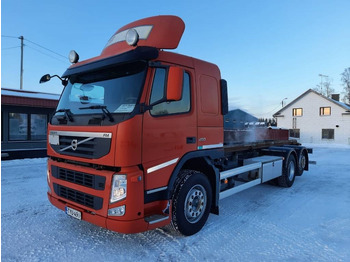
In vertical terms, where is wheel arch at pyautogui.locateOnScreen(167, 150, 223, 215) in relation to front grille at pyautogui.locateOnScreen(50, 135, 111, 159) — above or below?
below

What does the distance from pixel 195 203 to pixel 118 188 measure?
1.50 meters

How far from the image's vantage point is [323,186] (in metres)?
7.49

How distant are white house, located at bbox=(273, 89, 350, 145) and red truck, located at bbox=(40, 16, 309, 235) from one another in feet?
105

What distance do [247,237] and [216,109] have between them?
215 centimetres

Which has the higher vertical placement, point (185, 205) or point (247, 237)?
point (185, 205)

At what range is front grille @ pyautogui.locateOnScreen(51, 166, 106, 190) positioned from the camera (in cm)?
326

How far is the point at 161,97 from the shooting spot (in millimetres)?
3443

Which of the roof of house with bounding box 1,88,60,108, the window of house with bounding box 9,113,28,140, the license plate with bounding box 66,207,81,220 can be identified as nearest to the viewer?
the license plate with bounding box 66,207,81,220

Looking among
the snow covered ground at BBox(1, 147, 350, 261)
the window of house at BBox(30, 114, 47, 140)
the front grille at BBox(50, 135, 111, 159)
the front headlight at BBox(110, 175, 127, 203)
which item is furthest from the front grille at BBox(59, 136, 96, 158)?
the window of house at BBox(30, 114, 47, 140)

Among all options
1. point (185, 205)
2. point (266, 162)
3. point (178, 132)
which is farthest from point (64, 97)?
point (266, 162)

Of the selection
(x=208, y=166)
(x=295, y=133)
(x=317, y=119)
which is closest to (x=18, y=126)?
(x=208, y=166)

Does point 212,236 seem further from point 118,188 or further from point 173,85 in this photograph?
point 173,85

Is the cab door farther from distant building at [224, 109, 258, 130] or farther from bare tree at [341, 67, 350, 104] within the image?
bare tree at [341, 67, 350, 104]

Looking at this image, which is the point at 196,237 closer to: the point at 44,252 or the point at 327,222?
the point at 44,252
